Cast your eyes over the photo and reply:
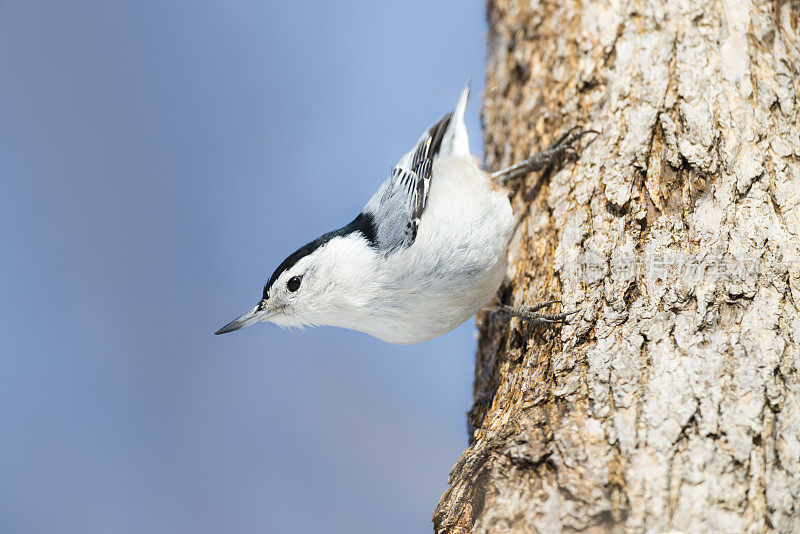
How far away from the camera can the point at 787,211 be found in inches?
69.1

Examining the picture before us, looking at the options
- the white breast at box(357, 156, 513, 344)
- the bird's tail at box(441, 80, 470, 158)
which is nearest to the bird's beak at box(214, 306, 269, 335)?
the white breast at box(357, 156, 513, 344)

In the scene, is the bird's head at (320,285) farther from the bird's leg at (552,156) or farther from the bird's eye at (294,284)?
the bird's leg at (552,156)

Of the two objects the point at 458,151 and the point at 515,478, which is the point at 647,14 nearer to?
the point at 458,151

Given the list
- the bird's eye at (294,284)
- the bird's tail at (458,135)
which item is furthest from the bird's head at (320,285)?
the bird's tail at (458,135)

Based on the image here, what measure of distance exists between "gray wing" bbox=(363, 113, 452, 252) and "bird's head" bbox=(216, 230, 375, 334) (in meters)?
0.09

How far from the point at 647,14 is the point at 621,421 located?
1513 millimetres

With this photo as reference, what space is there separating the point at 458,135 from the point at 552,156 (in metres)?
0.53

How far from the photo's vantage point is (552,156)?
2.32 metres

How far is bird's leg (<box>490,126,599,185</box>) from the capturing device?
2.25m

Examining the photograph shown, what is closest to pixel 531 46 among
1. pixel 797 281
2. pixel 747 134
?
pixel 747 134

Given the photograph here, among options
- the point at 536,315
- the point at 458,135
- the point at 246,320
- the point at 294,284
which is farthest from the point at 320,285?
the point at 458,135

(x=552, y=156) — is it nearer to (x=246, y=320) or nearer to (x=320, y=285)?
(x=320, y=285)

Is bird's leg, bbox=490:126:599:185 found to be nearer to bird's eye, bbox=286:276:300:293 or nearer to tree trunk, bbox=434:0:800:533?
tree trunk, bbox=434:0:800:533

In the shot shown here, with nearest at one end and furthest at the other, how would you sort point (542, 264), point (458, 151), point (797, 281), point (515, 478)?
point (515, 478), point (797, 281), point (542, 264), point (458, 151)
